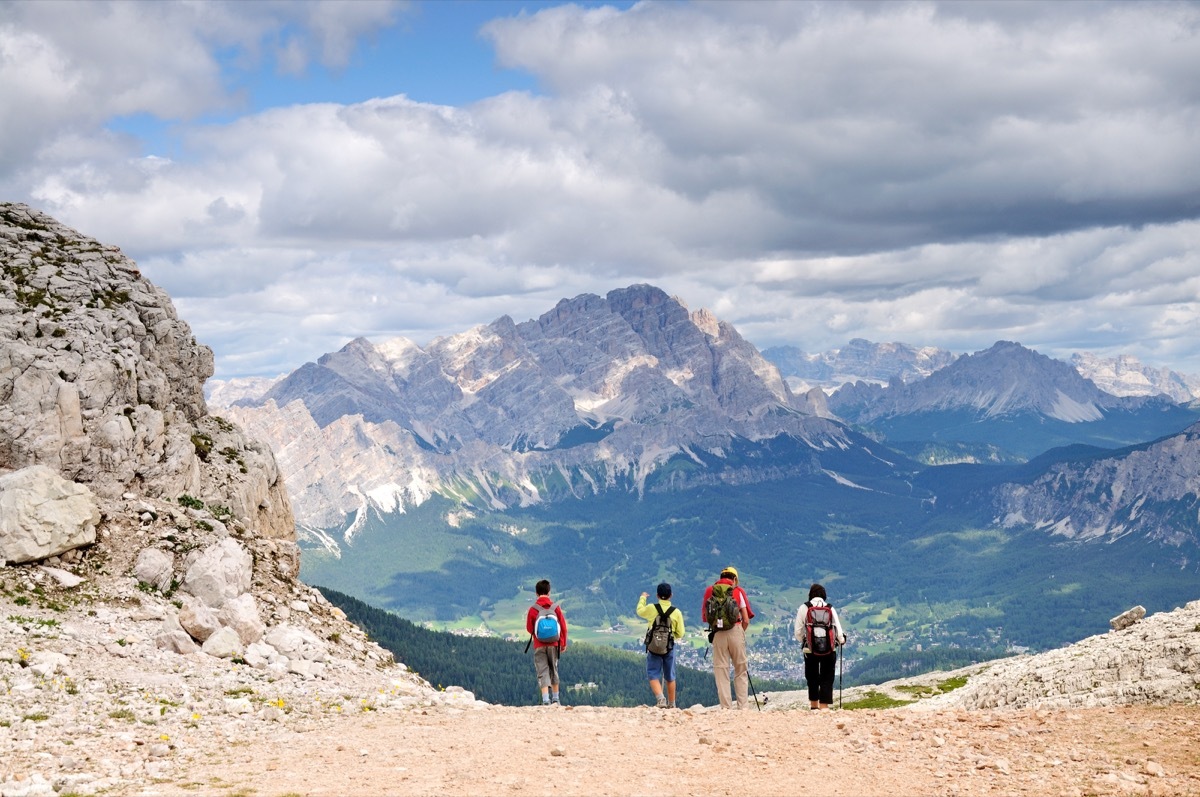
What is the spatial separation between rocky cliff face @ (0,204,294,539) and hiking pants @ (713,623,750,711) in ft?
87.1

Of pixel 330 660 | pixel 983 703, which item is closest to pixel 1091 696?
pixel 983 703

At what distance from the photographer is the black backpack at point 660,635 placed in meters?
37.4

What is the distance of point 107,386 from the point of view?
46.7m

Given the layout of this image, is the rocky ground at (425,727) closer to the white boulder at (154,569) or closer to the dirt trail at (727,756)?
the dirt trail at (727,756)

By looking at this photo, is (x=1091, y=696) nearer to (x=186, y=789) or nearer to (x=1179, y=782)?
(x=1179, y=782)

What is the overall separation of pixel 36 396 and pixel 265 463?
1478 centimetres

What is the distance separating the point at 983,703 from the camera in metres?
40.0

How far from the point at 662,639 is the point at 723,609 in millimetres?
2539

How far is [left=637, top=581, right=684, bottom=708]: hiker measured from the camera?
37.3 m

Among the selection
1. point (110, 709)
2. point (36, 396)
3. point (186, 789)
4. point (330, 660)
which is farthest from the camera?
point (36, 396)

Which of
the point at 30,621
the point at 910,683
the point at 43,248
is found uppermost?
the point at 43,248

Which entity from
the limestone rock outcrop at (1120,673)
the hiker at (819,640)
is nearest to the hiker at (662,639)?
the hiker at (819,640)

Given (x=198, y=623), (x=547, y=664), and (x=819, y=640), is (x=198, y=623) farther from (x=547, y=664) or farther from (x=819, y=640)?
(x=819, y=640)

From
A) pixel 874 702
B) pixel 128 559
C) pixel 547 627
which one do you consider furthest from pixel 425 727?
pixel 874 702
